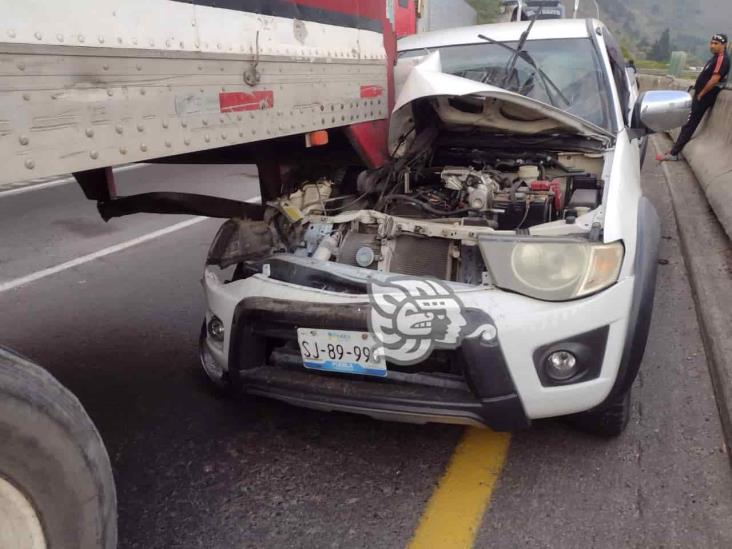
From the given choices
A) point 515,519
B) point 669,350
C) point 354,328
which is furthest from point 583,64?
point 515,519

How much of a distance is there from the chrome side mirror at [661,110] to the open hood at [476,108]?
383 mm

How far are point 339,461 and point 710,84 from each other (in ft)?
29.6

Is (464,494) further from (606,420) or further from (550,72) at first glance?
(550,72)

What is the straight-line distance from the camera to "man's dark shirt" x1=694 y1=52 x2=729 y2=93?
926 cm

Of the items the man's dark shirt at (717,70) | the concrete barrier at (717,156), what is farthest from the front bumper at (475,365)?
the man's dark shirt at (717,70)

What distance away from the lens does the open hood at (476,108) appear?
3062 millimetres

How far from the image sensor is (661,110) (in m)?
3.65

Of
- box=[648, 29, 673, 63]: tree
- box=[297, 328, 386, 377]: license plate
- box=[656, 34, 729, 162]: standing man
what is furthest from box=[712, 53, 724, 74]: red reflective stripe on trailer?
box=[648, 29, 673, 63]: tree

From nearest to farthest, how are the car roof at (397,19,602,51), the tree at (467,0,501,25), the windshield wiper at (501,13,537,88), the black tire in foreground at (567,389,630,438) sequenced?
the black tire in foreground at (567,389,630,438)
the windshield wiper at (501,13,537,88)
the car roof at (397,19,602,51)
the tree at (467,0,501,25)

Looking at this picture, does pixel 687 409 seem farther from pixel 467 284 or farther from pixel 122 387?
pixel 122 387

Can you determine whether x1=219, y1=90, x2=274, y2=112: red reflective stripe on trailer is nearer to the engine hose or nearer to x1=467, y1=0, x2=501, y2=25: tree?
the engine hose

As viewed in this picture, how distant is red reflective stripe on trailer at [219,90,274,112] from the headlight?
1.00 m

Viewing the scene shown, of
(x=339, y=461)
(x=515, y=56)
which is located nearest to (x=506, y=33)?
(x=515, y=56)

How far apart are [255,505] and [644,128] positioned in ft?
10.2
